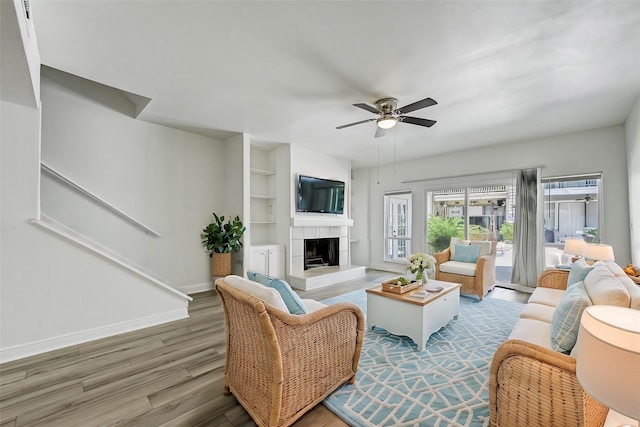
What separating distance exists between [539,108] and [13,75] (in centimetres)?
533

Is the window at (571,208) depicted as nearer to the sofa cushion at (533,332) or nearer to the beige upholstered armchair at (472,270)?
the beige upholstered armchair at (472,270)

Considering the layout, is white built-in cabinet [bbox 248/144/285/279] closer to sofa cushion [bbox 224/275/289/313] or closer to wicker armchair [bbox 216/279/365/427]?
wicker armchair [bbox 216/279/365/427]

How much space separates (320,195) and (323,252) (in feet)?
4.46

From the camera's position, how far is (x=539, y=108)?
3400 mm

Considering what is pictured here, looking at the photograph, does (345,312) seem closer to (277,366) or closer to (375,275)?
(277,366)

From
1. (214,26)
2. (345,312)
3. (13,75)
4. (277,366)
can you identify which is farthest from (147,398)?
(214,26)

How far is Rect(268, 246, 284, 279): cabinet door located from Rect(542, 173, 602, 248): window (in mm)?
4739

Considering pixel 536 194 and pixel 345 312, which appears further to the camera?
pixel 536 194

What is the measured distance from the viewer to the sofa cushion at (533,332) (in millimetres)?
1822

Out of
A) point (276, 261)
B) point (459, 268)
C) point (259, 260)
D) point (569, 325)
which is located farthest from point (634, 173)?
point (259, 260)

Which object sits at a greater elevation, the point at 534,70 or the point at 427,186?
the point at 534,70

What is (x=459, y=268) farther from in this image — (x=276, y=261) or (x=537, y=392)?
(x=537, y=392)

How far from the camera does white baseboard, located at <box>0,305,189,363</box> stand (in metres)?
2.45

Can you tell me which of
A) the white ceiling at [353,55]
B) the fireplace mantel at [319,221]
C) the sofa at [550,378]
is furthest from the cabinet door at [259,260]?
the sofa at [550,378]
